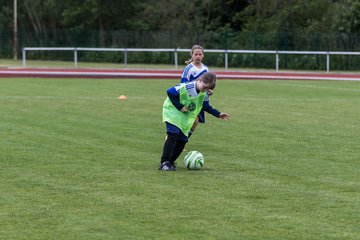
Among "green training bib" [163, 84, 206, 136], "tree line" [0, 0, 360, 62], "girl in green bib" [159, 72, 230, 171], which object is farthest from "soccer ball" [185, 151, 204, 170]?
"tree line" [0, 0, 360, 62]

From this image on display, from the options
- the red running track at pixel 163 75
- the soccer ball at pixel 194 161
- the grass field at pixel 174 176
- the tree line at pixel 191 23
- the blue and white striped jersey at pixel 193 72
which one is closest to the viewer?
the grass field at pixel 174 176

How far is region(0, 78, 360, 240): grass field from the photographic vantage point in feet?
28.3

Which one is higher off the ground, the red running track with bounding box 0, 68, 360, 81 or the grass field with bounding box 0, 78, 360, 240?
the red running track with bounding box 0, 68, 360, 81

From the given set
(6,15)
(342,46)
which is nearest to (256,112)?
(342,46)

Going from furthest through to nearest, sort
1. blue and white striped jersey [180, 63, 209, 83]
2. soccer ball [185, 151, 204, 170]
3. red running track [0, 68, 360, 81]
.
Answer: red running track [0, 68, 360, 81]
blue and white striped jersey [180, 63, 209, 83]
soccer ball [185, 151, 204, 170]

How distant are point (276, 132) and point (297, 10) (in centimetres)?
4481

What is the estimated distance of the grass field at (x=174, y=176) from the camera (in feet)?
28.3

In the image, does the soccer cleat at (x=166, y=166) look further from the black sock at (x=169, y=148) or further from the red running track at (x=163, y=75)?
the red running track at (x=163, y=75)

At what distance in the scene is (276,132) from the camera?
1784 centimetres

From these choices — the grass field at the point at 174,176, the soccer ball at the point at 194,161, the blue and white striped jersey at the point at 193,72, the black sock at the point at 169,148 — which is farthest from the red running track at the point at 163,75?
the black sock at the point at 169,148

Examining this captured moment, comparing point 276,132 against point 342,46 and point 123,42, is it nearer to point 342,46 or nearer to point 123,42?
point 342,46

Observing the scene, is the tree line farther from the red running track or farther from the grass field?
the grass field

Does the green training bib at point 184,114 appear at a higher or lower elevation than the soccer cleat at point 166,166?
higher

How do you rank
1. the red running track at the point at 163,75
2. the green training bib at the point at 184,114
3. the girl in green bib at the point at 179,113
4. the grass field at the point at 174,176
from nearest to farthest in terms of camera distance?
1. the grass field at the point at 174,176
2. the girl in green bib at the point at 179,113
3. the green training bib at the point at 184,114
4. the red running track at the point at 163,75
